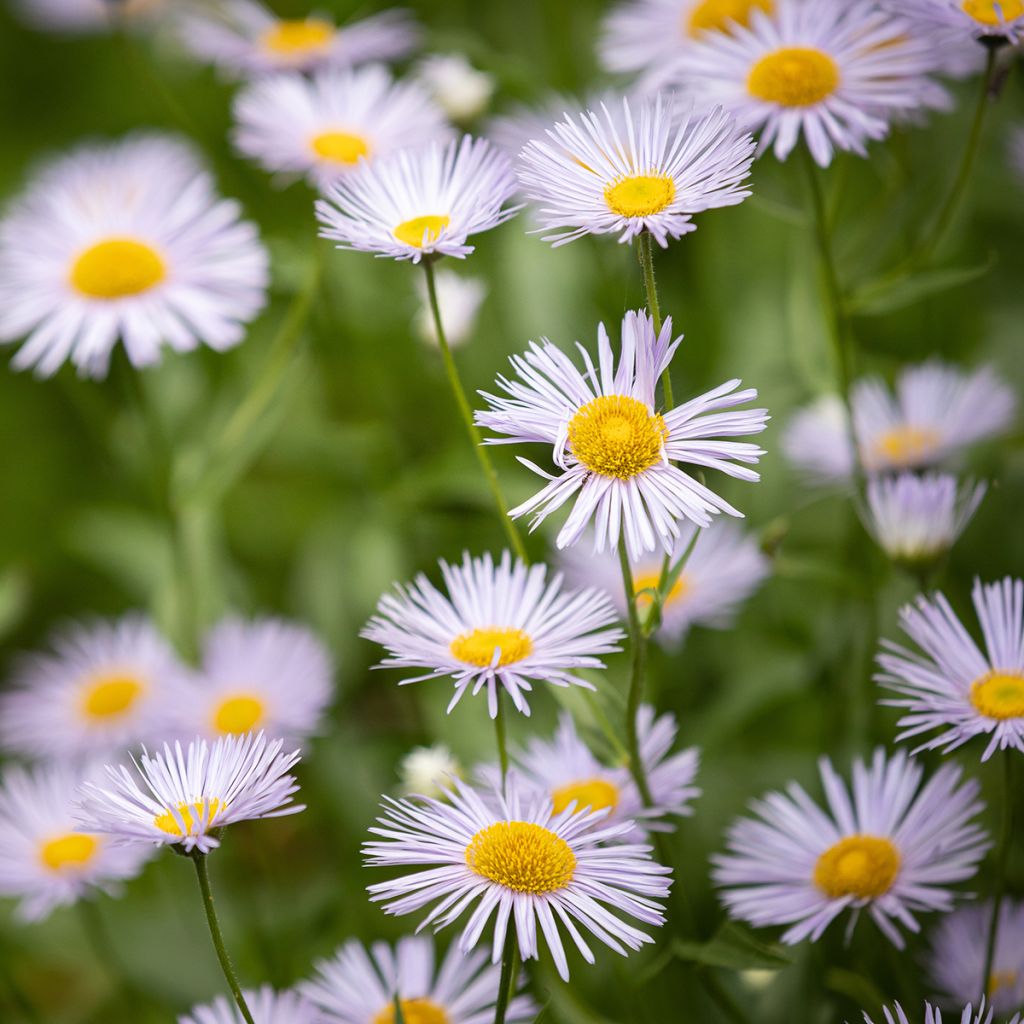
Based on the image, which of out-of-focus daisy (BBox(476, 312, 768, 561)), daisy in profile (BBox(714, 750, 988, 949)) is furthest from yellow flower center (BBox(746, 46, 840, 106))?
daisy in profile (BBox(714, 750, 988, 949))

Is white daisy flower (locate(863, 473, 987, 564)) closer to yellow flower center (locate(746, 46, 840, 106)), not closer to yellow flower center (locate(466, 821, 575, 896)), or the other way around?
yellow flower center (locate(746, 46, 840, 106))

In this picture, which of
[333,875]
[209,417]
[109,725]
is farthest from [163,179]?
[333,875]

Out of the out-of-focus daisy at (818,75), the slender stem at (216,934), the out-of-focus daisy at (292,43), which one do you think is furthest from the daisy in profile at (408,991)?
the out-of-focus daisy at (292,43)

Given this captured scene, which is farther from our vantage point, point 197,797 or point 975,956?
point 975,956

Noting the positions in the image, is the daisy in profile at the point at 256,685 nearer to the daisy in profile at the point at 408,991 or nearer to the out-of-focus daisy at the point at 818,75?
the daisy in profile at the point at 408,991

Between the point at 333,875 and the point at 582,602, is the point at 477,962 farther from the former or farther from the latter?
the point at 333,875

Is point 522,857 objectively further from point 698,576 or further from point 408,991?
point 698,576

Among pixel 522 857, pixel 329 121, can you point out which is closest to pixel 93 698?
pixel 329 121
